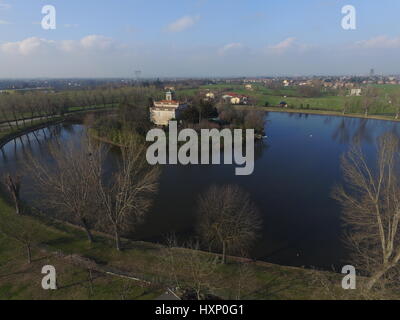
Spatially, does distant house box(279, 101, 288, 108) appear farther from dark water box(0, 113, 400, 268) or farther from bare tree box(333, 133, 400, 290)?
bare tree box(333, 133, 400, 290)

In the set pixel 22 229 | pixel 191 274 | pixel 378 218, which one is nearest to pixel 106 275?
pixel 191 274

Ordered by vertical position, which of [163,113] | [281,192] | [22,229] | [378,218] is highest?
[163,113]

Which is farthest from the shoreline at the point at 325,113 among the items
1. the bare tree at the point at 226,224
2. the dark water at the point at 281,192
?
the bare tree at the point at 226,224

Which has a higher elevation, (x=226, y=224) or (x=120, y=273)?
(x=226, y=224)

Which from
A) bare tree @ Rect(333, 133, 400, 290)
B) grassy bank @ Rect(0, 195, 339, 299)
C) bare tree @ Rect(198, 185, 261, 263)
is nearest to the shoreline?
bare tree @ Rect(333, 133, 400, 290)

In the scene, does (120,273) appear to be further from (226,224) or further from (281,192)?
(281,192)

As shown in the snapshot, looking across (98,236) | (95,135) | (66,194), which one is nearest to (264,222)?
(98,236)

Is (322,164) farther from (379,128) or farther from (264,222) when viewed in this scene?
(379,128)

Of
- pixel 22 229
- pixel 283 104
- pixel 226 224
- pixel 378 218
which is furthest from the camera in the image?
pixel 283 104
